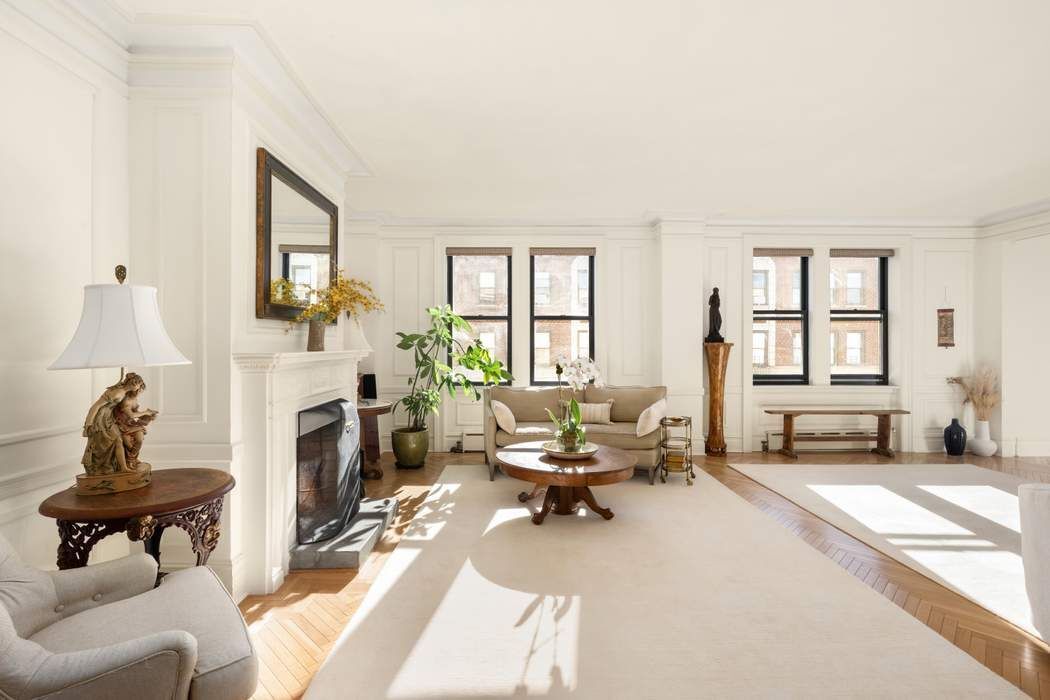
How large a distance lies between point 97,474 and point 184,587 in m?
0.65

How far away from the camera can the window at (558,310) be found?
6.38 metres

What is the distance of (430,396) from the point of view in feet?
18.1

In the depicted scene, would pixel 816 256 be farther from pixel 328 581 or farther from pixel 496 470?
pixel 328 581

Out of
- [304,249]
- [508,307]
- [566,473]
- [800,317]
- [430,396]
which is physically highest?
[304,249]

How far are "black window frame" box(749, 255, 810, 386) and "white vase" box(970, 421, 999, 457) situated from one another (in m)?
1.99

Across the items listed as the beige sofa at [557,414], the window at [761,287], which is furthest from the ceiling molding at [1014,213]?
the beige sofa at [557,414]

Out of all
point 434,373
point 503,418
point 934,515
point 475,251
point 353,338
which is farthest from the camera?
point 475,251

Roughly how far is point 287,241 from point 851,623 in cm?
373

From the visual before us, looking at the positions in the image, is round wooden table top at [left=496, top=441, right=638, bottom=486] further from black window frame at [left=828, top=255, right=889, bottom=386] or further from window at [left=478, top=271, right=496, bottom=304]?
black window frame at [left=828, top=255, right=889, bottom=386]

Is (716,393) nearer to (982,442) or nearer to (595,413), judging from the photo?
(595,413)

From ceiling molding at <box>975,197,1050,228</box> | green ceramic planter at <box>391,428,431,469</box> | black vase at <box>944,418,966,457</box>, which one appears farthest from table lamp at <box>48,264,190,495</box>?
ceiling molding at <box>975,197,1050,228</box>

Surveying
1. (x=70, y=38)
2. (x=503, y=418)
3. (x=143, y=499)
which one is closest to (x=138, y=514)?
(x=143, y=499)

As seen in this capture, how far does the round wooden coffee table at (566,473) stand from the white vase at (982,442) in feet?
16.5

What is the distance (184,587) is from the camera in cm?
164
